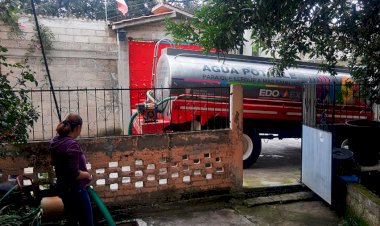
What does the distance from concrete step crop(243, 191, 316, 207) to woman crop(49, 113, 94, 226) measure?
2663 mm

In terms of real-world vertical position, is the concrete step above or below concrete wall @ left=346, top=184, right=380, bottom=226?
below

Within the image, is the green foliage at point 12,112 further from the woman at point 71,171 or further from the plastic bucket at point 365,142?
the plastic bucket at point 365,142

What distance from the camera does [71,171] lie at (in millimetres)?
3367

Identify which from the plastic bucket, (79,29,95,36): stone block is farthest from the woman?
(79,29,95,36): stone block

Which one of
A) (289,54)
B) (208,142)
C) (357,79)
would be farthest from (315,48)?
(208,142)

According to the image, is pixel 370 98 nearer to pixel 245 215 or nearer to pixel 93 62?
pixel 245 215

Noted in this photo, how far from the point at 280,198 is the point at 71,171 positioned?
350 cm

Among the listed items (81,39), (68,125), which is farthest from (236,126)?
(81,39)

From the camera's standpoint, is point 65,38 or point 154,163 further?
point 65,38

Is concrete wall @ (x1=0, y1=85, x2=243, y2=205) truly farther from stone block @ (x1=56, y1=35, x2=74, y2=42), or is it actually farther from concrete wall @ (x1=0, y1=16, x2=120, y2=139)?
stone block @ (x1=56, y1=35, x2=74, y2=42)

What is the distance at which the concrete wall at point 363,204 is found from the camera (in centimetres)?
398

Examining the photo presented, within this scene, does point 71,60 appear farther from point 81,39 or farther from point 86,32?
point 86,32

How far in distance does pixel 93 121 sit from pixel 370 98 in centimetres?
739

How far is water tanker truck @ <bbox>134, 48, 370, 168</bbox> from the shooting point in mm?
6816
